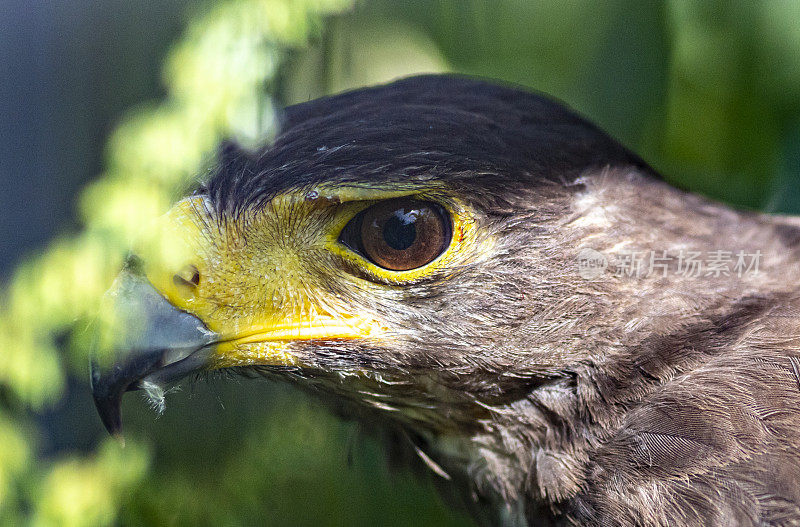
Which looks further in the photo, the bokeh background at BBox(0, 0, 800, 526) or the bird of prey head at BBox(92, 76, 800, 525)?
the bokeh background at BBox(0, 0, 800, 526)

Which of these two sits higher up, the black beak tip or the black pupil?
the black pupil

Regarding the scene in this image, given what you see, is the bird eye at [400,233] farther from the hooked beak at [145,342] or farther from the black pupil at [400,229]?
the hooked beak at [145,342]

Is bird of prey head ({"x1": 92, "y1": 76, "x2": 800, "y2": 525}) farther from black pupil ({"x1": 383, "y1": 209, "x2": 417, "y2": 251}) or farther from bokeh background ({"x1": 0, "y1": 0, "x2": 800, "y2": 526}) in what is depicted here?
bokeh background ({"x1": 0, "y1": 0, "x2": 800, "y2": 526})

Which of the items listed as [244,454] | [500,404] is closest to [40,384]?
[244,454]

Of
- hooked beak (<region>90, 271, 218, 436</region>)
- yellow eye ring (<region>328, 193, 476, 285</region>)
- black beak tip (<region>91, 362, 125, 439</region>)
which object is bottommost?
black beak tip (<region>91, 362, 125, 439</region>)

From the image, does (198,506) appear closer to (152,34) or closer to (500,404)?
(500,404)

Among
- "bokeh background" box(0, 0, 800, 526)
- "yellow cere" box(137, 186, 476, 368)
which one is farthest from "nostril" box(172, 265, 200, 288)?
"bokeh background" box(0, 0, 800, 526)
